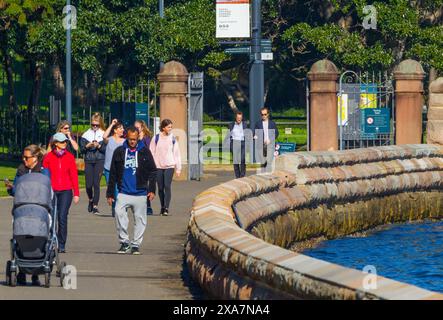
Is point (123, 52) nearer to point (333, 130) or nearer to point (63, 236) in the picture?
point (333, 130)

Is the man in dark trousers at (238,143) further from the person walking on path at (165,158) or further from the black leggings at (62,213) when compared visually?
the black leggings at (62,213)

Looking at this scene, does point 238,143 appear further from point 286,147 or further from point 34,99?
point 34,99

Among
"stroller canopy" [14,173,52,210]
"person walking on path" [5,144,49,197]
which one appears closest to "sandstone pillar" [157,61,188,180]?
"person walking on path" [5,144,49,197]

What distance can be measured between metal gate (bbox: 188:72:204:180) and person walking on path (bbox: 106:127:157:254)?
1524 centimetres

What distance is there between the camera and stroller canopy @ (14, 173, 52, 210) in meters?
14.2

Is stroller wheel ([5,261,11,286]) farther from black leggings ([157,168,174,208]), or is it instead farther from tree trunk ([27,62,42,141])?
tree trunk ([27,62,42,141])

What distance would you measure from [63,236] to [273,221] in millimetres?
4137

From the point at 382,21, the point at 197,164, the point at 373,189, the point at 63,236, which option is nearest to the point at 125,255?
the point at 63,236

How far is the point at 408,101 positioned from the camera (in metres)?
33.2

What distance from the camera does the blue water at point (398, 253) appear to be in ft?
66.5

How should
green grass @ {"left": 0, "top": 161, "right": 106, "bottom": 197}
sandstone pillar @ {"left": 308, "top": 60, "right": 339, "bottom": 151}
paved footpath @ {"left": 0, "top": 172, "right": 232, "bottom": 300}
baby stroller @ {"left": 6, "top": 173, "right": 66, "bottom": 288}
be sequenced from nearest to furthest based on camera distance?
paved footpath @ {"left": 0, "top": 172, "right": 232, "bottom": 300} < baby stroller @ {"left": 6, "top": 173, "right": 66, "bottom": 288} < green grass @ {"left": 0, "top": 161, "right": 106, "bottom": 197} < sandstone pillar @ {"left": 308, "top": 60, "right": 339, "bottom": 151}

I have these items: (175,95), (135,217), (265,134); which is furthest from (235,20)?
(135,217)

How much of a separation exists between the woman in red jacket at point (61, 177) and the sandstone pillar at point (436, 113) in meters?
14.0

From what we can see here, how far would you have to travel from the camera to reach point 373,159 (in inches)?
1055
